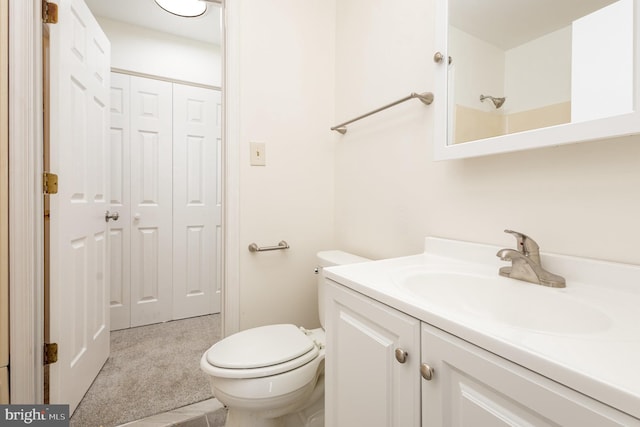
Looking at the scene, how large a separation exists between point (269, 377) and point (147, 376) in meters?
1.09

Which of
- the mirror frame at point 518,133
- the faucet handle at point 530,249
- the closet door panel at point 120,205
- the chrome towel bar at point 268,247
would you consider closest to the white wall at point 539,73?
the mirror frame at point 518,133

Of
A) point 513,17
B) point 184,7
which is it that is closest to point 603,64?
point 513,17

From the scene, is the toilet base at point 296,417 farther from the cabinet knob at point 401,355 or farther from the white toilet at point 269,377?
the cabinet knob at point 401,355

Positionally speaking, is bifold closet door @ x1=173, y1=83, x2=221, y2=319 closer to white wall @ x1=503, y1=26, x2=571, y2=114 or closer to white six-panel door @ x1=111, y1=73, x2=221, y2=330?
white six-panel door @ x1=111, y1=73, x2=221, y2=330

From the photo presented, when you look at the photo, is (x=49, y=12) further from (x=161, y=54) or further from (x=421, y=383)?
(x=421, y=383)

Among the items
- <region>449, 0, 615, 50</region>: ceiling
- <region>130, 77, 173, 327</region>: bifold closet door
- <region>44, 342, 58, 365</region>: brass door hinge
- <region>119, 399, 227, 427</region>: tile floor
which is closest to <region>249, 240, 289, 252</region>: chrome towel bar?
<region>119, 399, 227, 427</region>: tile floor

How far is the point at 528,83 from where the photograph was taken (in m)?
0.77

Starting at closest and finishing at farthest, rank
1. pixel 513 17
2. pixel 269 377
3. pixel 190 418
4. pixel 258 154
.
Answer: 1. pixel 513 17
2. pixel 269 377
3. pixel 190 418
4. pixel 258 154

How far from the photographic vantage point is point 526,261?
0.69 meters

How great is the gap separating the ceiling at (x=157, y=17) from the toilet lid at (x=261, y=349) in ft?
6.72

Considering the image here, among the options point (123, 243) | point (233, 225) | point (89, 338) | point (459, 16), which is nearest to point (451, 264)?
point (459, 16)

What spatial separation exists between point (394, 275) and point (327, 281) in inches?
7.4

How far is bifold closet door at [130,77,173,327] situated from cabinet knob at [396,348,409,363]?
Answer: 2.19 metres

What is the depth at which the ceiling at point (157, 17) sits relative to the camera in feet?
6.29
